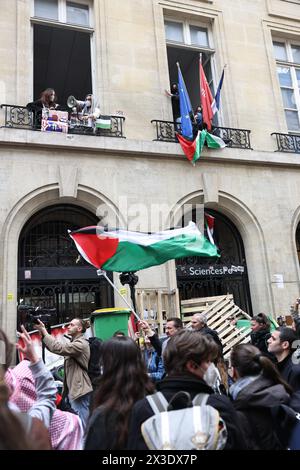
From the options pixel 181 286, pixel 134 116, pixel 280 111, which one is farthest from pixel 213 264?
pixel 280 111

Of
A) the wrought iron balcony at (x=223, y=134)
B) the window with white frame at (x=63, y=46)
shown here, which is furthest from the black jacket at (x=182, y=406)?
the window with white frame at (x=63, y=46)

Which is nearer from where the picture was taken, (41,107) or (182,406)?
(182,406)

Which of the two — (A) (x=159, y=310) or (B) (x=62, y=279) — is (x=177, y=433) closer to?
(A) (x=159, y=310)

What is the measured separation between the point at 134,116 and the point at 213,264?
448 centimetres

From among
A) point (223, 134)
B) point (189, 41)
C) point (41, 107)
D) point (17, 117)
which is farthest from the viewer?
point (189, 41)

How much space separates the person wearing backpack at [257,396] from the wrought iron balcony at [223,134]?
857cm

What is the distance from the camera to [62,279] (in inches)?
374

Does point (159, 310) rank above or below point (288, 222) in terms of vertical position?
below

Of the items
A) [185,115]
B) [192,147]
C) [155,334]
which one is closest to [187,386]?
[155,334]

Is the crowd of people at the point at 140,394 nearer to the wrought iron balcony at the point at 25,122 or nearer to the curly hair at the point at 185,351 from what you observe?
the curly hair at the point at 185,351

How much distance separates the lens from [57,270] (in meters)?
9.51

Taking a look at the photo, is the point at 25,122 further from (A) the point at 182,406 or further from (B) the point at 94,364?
(A) the point at 182,406

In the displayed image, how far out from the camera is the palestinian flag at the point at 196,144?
10.5 meters

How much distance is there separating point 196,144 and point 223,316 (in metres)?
4.47
